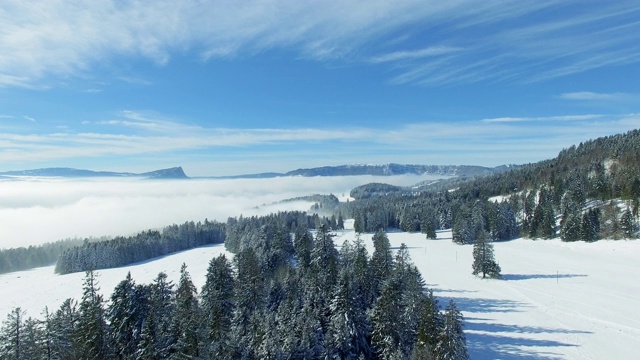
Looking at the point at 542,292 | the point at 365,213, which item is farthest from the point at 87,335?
the point at 365,213

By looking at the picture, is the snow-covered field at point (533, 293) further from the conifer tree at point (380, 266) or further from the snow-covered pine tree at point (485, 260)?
the conifer tree at point (380, 266)

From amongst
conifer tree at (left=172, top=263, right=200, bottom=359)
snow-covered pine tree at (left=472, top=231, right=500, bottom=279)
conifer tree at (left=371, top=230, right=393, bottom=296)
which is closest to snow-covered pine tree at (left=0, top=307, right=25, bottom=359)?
conifer tree at (left=172, top=263, right=200, bottom=359)

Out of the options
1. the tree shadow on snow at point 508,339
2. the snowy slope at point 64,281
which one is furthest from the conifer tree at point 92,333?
the snowy slope at point 64,281

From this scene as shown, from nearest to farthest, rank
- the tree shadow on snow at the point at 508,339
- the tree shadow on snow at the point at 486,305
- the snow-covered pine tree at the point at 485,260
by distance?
the tree shadow on snow at the point at 508,339 → the tree shadow on snow at the point at 486,305 → the snow-covered pine tree at the point at 485,260

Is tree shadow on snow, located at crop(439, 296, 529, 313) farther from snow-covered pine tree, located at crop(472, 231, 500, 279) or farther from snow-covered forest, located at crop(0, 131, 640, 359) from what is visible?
snow-covered pine tree, located at crop(472, 231, 500, 279)

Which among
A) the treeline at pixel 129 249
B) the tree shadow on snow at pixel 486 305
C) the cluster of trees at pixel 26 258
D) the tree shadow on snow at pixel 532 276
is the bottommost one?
the cluster of trees at pixel 26 258

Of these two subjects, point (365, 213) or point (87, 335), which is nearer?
point (87, 335)

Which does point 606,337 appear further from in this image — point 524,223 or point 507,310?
point 524,223
